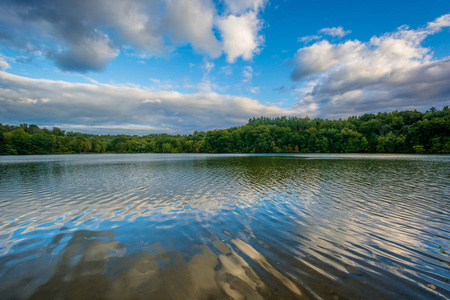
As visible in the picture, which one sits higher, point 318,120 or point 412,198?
point 318,120

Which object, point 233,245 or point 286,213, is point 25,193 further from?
point 286,213

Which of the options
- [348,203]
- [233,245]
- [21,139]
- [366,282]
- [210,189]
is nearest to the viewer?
[366,282]

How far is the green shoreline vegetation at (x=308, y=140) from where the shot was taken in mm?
90875

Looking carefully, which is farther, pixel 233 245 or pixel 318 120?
pixel 318 120

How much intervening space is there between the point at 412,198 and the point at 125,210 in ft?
54.8

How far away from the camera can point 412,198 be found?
11.4 m

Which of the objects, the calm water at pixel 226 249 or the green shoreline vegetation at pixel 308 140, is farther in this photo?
the green shoreline vegetation at pixel 308 140

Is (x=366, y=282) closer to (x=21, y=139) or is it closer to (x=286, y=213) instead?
(x=286, y=213)

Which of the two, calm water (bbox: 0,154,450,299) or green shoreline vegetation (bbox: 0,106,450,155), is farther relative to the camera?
green shoreline vegetation (bbox: 0,106,450,155)

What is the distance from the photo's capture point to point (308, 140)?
124312 millimetres

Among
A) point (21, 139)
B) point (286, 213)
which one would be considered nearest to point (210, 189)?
point (286, 213)

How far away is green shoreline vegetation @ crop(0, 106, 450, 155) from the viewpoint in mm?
90875

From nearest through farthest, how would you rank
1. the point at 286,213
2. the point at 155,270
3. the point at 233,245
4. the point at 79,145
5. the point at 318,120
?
the point at 155,270 → the point at 233,245 → the point at 286,213 → the point at 79,145 → the point at 318,120

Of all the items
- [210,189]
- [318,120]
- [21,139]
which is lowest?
[210,189]
